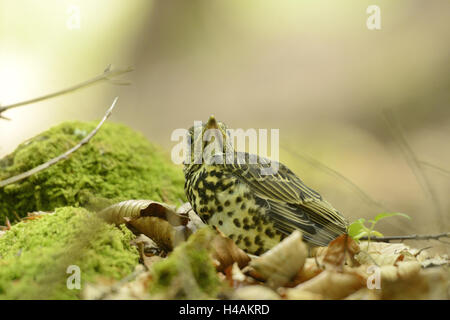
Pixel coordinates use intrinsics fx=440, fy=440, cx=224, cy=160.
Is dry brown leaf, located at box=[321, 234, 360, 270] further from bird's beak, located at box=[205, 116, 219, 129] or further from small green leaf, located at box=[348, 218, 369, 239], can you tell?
bird's beak, located at box=[205, 116, 219, 129]

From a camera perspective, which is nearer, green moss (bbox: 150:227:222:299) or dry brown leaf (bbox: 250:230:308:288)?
green moss (bbox: 150:227:222:299)

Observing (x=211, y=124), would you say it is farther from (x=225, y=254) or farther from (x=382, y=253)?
(x=382, y=253)

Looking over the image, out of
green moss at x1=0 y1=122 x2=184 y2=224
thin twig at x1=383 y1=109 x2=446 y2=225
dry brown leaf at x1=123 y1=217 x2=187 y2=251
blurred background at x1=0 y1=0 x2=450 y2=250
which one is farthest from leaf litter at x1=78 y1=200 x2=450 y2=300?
blurred background at x1=0 y1=0 x2=450 y2=250

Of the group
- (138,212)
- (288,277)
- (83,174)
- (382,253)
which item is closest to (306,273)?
(288,277)

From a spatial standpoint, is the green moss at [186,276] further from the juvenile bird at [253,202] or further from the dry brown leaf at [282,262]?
the juvenile bird at [253,202]
